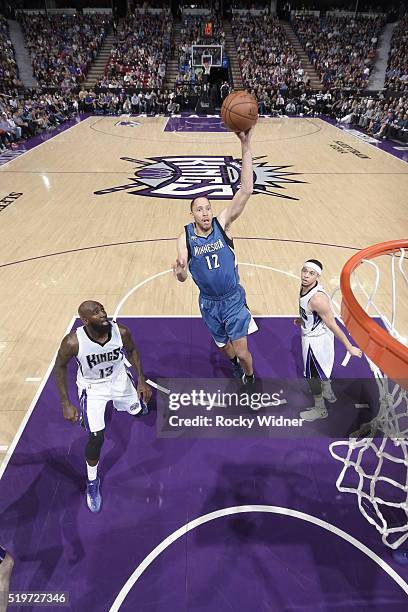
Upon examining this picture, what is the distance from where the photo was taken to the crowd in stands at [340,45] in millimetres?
24678

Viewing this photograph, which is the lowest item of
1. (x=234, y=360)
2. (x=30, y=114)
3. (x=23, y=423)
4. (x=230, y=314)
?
(x=30, y=114)

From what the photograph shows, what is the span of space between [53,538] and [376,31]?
34.8 m

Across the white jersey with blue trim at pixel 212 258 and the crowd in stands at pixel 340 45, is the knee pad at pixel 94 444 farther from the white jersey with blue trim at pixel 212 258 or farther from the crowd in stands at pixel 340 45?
the crowd in stands at pixel 340 45

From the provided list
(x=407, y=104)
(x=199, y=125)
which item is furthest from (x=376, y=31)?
(x=199, y=125)

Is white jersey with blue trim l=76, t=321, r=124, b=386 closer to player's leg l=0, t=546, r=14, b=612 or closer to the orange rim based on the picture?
player's leg l=0, t=546, r=14, b=612

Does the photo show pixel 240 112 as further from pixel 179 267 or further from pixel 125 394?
pixel 125 394

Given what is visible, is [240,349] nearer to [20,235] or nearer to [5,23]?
[20,235]

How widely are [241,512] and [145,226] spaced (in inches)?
241

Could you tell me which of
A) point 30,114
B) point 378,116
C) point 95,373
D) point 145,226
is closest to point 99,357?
point 95,373

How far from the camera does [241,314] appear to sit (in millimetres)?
3736

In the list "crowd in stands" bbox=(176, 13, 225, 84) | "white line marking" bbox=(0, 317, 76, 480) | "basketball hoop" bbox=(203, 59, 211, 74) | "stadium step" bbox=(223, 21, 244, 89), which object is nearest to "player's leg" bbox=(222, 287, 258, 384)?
"white line marking" bbox=(0, 317, 76, 480)

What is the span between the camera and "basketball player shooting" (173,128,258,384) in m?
3.45

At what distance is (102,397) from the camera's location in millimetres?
3039

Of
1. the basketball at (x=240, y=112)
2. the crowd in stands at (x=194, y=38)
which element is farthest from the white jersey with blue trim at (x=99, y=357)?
the crowd in stands at (x=194, y=38)
